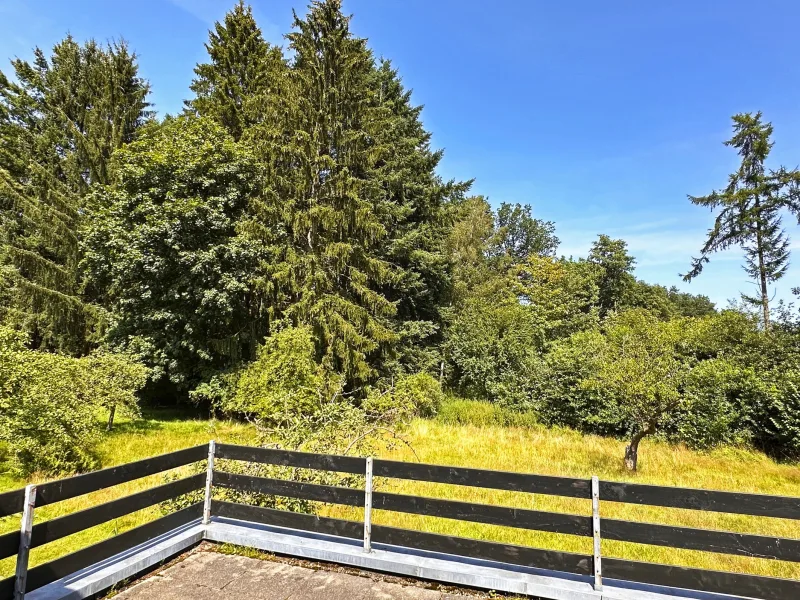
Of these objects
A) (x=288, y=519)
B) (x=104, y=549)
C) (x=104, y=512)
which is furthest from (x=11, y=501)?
(x=288, y=519)

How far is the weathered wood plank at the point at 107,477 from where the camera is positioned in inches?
125

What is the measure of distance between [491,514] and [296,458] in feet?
6.72

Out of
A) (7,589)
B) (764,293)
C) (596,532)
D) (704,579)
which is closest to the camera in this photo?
(7,589)

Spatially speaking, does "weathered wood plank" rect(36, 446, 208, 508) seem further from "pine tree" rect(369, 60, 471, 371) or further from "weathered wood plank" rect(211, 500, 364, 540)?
"pine tree" rect(369, 60, 471, 371)

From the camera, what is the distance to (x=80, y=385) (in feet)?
31.8

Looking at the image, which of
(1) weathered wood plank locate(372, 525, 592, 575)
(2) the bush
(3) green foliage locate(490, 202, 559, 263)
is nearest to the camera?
(1) weathered wood plank locate(372, 525, 592, 575)

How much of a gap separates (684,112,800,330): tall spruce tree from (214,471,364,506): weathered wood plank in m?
24.5

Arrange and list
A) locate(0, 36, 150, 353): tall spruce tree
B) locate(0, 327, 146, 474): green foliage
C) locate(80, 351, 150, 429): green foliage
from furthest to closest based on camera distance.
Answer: locate(0, 36, 150, 353): tall spruce tree
locate(80, 351, 150, 429): green foliage
locate(0, 327, 146, 474): green foliage

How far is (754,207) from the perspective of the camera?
21.6 metres

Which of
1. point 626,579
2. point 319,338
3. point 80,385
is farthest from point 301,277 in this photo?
point 626,579

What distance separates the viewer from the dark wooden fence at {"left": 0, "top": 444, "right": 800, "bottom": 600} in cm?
314

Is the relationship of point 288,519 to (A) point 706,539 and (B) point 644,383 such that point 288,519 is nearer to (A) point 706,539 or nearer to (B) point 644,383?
(A) point 706,539

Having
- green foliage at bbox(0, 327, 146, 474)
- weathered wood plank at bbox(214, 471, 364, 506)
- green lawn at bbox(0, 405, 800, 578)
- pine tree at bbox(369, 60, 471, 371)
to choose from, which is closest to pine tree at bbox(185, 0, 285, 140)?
pine tree at bbox(369, 60, 471, 371)

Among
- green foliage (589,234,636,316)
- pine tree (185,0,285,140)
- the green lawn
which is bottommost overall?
the green lawn
